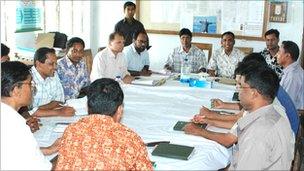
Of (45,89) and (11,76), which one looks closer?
(11,76)

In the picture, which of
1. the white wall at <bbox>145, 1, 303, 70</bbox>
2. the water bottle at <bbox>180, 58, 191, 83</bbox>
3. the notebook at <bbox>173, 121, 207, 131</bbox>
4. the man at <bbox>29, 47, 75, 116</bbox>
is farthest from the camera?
the white wall at <bbox>145, 1, 303, 70</bbox>

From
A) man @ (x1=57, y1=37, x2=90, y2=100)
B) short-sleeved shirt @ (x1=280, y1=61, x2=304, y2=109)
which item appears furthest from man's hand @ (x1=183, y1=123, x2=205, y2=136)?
short-sleeved shirt @ (x1=280, y1=61, x2=304, y2=109)

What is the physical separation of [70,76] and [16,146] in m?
2.26

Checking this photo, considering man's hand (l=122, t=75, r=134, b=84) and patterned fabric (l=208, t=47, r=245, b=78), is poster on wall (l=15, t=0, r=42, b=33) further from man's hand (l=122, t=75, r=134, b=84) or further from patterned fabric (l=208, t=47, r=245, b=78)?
patterned fabric (l=208, t=47, r=245, b=78)

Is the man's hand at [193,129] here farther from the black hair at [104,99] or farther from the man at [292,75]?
the man at [292,75]

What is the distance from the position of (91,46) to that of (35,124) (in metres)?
4.32

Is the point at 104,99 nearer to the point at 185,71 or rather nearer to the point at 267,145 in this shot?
the point at 267,145

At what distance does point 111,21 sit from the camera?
6.61m

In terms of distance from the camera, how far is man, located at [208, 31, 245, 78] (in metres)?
4.97

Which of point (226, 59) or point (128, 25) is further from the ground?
point (128, 25)

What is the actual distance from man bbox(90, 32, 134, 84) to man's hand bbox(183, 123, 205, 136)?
5.90 feet

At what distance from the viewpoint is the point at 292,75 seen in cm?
377

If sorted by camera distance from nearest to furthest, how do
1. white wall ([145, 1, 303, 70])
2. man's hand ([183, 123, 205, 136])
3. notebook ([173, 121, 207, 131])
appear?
1. man's hand ([183, 123, 205, 136])
2. notebook ([173, 121, 207, 131])
3. white wall ([145, 1, 303, 70])

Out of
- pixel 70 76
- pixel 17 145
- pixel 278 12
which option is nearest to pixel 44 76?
pixel 70 76
